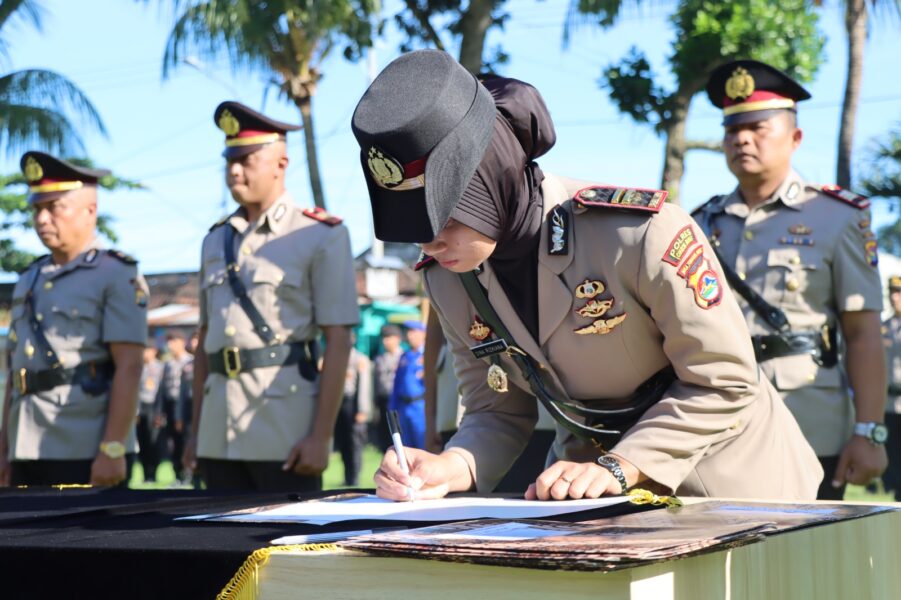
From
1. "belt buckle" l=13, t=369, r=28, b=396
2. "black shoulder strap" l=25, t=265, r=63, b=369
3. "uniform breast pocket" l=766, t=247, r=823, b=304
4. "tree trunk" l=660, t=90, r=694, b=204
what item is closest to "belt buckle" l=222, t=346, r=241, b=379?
"black shoulder strap" l=25, t=265, r=63, b=369

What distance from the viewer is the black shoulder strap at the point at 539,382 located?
7.98ft

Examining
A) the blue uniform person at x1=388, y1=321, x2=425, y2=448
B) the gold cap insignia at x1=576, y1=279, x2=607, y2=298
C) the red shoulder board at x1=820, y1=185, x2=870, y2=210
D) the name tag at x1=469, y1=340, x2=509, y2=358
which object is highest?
the red shoulder board at x1=820, y1=185, x2=870, y2=210

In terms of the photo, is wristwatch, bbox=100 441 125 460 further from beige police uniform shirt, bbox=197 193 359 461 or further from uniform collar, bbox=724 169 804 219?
uniform collar, bbox=724 169 804 219

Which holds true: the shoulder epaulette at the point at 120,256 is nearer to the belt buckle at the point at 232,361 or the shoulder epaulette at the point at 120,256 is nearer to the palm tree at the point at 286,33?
the belt buckle at the point at 232,361

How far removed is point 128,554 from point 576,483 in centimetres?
81

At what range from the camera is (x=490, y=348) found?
8.04 feet

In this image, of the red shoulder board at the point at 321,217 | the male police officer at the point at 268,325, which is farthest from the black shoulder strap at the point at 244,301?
the red shoulder board at the point at 321,217

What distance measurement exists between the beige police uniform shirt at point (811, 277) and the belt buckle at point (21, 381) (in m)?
3.10

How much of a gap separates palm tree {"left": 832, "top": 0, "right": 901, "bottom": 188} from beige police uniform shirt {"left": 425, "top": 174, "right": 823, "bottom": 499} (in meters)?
9.47

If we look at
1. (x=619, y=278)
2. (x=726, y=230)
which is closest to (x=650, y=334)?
(x=619, y=278)

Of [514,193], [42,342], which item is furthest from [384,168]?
[42,342]

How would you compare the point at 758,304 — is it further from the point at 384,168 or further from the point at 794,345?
the point at 384,168

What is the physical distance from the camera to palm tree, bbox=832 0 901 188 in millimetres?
11344

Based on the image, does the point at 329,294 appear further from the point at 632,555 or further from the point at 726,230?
the point at 632,555
